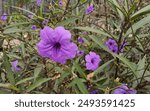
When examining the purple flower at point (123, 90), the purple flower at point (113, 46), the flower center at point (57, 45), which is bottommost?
the purple flower at point (123, 90)

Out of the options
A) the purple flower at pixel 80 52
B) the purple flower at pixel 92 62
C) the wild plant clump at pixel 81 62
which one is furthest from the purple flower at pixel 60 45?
the purple flower at pixel 80 52

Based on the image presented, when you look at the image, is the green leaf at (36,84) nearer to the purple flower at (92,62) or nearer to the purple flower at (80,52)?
the purple flower at (92,62)

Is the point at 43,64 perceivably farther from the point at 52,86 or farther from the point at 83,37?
the point at 83,37

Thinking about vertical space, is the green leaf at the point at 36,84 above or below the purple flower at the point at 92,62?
below

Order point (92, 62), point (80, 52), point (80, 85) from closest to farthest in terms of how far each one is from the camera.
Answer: point (80, 85) < point (92, 62) < point (80, 52)

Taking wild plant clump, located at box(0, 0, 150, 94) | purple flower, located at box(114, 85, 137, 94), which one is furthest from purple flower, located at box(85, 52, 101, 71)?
purple flower, located at box(114, 85, 137, 94)

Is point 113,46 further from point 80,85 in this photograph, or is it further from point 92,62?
point 80,85

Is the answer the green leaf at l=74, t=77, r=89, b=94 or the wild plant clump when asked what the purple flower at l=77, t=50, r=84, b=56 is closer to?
the wild plant clump

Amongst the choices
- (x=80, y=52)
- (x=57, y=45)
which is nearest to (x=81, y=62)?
(x=80, y=52)

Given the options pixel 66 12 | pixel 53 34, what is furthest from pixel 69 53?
pixel 66 12
